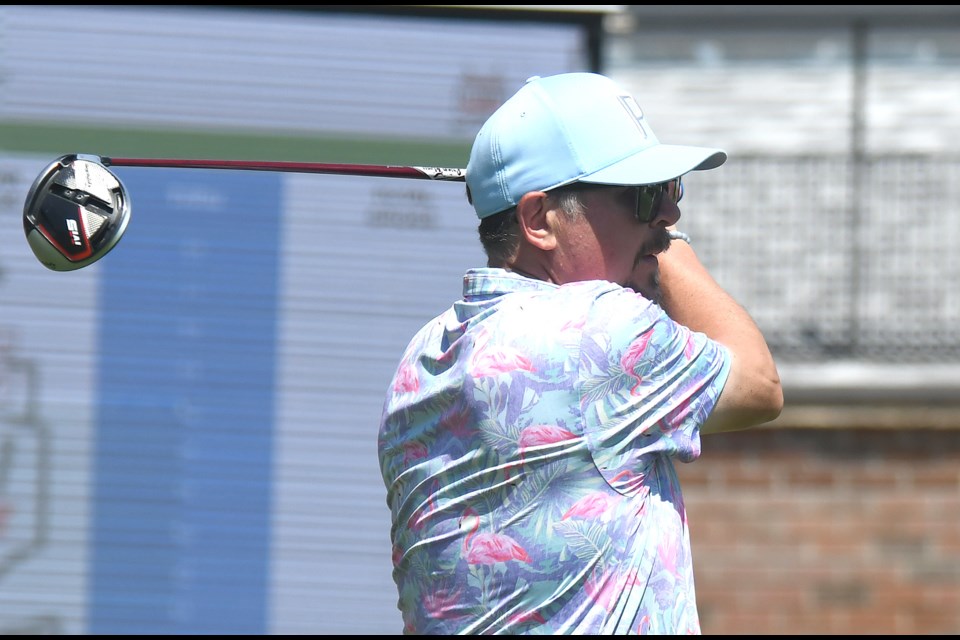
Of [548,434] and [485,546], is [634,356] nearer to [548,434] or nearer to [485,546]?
[548,434]

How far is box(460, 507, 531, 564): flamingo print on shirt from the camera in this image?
192cm

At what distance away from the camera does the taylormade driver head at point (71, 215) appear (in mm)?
2451

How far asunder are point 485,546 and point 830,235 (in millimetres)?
5295

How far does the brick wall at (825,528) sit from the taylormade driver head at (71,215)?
13.5 ft

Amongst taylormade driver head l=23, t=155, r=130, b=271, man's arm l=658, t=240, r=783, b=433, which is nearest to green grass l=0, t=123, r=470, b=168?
taylormade driver head l=23, t=155, r=130, b=271

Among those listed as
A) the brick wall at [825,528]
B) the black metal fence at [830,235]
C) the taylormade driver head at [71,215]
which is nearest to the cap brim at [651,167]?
the taylormade driver head at [71,215]

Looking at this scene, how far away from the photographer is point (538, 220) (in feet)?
6.70

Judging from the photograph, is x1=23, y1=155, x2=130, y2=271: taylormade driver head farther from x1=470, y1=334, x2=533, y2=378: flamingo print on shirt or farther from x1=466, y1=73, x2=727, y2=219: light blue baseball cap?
x1=470, y1=334, x2=533, y2=378: flamingo print on shirt

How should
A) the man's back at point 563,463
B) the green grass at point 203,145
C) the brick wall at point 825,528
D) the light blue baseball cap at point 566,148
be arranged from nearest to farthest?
1. the man's back at point 563,463
2. the light blue baseball cap at point 566,148
3. the green grass at point 203,145
4. the brick wall at point 825,528

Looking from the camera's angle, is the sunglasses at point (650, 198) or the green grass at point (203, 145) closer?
the sunglasses at point (650, 198)

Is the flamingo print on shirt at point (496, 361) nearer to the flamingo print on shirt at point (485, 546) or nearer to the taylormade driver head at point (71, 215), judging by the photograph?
the flamingo print on shirt at point (485, 546)

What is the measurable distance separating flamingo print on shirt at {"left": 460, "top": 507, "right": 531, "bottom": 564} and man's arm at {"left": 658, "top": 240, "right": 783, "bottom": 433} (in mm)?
350

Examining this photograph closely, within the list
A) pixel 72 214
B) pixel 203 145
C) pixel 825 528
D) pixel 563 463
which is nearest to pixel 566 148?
pixel 563 463

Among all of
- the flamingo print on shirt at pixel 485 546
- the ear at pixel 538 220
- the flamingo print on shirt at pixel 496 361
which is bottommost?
the flamingo print on shirt at pixel 485 546
